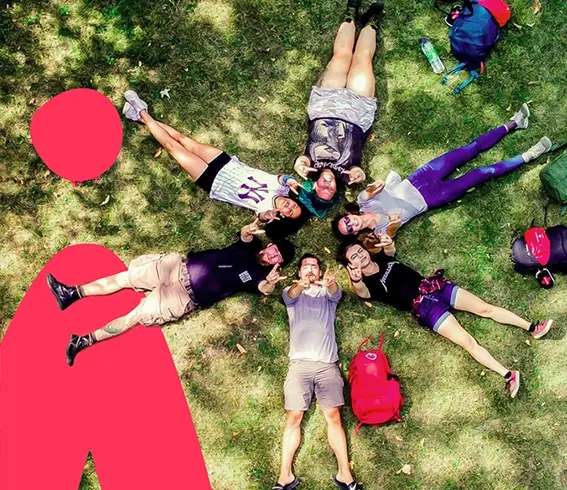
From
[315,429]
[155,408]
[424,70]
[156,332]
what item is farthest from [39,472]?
[424,70]

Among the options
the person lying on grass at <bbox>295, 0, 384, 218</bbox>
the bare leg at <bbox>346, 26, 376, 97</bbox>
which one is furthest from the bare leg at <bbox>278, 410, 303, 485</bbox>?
the bare leg at <bbox>346, 26, 376, 97</bbox>

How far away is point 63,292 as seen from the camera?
6547 millimetres

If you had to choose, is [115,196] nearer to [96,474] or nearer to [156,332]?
[156,332]

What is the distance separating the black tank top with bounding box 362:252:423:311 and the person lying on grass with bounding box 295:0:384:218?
920mm

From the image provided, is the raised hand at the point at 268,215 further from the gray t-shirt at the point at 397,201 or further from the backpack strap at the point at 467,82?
the backpack strap at the point at 467,82

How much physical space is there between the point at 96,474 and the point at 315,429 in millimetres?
2510

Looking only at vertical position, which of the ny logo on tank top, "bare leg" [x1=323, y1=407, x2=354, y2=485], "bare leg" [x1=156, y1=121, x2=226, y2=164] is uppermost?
"bare leg" [x1=156, y1=121, x2=226, y2=164]

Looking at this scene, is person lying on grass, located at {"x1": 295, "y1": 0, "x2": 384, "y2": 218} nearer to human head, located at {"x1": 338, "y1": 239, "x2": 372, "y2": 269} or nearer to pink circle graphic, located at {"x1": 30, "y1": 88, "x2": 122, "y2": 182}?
human head, located at {"x1": 338, "y1": 239, "x2": 372, "y2": 269}

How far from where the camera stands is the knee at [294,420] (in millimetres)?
6457

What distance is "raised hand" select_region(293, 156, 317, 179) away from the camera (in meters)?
6.46

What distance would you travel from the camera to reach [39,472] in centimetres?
642

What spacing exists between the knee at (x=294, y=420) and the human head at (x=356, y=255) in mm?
1782

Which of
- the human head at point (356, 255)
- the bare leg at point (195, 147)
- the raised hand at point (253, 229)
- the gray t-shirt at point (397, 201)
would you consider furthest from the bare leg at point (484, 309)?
the bare leg at point (195, 147)

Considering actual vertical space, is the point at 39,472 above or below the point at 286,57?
below
